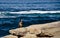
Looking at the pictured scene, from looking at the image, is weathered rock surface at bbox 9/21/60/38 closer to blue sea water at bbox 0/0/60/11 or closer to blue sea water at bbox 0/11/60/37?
blue sea water at bbox 0/11/60/37

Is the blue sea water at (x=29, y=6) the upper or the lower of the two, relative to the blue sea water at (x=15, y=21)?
upper

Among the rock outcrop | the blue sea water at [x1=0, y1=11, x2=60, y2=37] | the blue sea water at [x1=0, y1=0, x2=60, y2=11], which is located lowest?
the rock outcrop

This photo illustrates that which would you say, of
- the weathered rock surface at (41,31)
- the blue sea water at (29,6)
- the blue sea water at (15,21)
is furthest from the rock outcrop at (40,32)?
the blue sea water at (29,6)

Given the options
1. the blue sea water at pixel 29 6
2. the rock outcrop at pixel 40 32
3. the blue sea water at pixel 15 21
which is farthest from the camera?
the blue sea water at pixel 29 6

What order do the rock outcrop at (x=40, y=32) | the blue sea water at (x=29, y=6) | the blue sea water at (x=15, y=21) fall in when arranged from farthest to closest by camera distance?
the blue sea water at (x=29, y=6) < the blue sea water at (x=15, y=21) < the rock outcrop at (x=40, y=32)

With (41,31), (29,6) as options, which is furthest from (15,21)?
(29,6)

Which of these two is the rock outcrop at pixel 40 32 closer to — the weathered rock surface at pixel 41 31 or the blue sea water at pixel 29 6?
the weathered rock surface at pixel 41 31

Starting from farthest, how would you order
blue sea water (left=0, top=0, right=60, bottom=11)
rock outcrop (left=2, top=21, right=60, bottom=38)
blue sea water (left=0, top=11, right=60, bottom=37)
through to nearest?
blue sea water (left=0, top=0, right=60, bottom=11) → blue sea water (left=0, top=11, right=60, bottom=37) → rock outcrop (left=2, top=21, right=60, bottom=38)

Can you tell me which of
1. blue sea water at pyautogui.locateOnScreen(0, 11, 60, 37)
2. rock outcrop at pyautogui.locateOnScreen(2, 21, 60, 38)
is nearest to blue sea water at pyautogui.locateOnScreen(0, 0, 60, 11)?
blue sea water at pyautogui.locateOnScreen(0, 11, 60, 37)

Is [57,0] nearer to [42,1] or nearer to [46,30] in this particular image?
[42,1]

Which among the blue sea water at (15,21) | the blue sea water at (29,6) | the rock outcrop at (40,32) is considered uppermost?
the blue sea water at (29,6)

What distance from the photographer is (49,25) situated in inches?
319

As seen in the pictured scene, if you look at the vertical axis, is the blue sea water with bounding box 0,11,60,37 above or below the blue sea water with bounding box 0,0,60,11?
below

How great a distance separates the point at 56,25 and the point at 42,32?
34.0 inches
